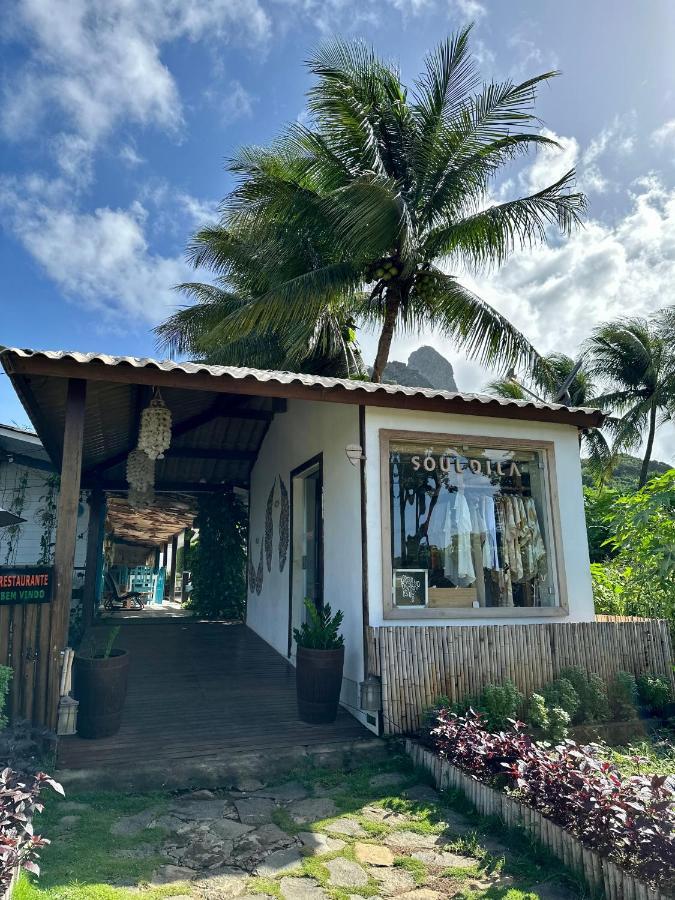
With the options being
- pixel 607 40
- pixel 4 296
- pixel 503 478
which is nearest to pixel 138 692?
pixel 503 478

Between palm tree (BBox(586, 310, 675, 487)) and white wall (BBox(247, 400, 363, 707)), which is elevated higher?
palm tree (BBox(586, 310, 675, 487))

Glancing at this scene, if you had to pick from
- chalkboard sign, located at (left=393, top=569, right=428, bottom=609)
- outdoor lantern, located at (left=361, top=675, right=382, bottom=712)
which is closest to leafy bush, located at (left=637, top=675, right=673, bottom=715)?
chalkboard sign, located at (left=393, top=569, right=428, bottom=609)

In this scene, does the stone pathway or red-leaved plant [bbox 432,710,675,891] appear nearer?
red-leaved plant [bbox 432,710,675,891]

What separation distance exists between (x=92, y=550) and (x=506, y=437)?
25.3ft

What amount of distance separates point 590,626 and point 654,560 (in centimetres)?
131

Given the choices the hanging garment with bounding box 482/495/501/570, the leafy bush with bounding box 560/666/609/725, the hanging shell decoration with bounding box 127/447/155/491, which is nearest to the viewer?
the leafy bush with bounding box 560/666/609/725

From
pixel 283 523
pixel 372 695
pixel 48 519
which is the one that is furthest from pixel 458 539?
pixel 48 519

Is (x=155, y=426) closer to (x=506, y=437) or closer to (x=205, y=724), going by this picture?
(x=205, y=724)

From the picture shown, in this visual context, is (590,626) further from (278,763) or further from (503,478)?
(278,763)

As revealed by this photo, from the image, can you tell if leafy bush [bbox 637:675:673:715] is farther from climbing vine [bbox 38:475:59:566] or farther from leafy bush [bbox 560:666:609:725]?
climbing vine [bbox 38:475:59:566]

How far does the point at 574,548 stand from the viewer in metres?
6.26

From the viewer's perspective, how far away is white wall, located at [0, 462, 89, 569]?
9.48 m

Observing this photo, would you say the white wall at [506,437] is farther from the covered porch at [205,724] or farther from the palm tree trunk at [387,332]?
the palm tree trunk at [387,332]

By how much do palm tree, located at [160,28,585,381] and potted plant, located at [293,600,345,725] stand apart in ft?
18.1
